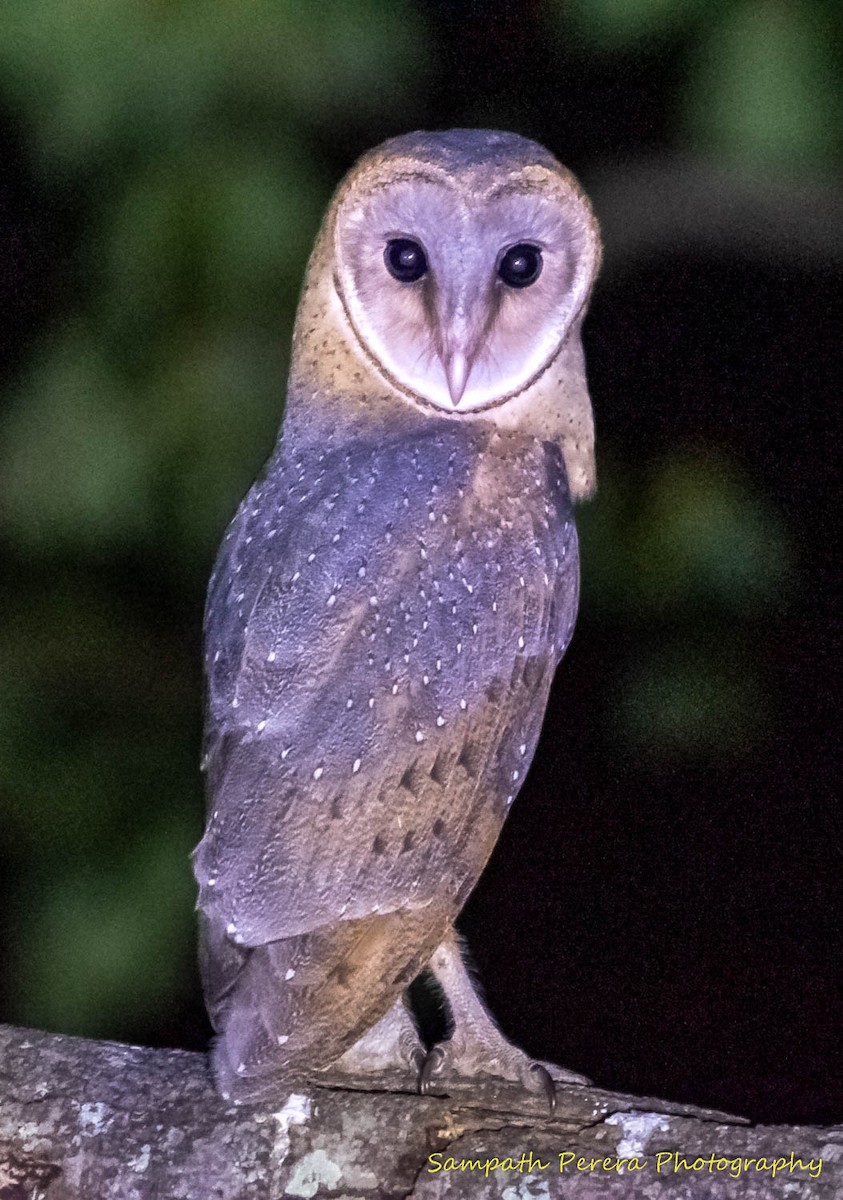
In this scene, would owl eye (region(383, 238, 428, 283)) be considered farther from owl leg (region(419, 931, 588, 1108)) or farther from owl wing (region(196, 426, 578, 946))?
owl leg (region(419, 931, 588, 1108))

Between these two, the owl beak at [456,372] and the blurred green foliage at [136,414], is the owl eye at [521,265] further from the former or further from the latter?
the blurred green foliage at [136,414]

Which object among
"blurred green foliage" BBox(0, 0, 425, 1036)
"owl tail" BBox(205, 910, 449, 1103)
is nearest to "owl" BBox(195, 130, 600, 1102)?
"owl tail" BBox(205, 910, 449, 1103)

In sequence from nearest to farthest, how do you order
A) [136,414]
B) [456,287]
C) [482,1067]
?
[456,287] → [482,1067] → [136,414]

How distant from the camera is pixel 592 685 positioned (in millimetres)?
2229

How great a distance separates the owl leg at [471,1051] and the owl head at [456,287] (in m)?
0.54

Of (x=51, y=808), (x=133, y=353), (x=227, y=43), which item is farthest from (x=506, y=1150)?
(x=227, y=43)

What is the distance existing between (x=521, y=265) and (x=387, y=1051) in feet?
Result: 2.48

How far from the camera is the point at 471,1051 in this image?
143 centimetres

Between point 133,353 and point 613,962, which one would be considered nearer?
point 133,353

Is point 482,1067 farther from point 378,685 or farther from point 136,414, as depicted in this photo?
point 136,414

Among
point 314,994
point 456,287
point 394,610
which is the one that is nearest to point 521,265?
point 456,287

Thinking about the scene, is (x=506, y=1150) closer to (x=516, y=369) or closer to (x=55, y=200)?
(x=516, y=369)

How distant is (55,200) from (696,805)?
1.40 m

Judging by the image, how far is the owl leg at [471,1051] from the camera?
137cm
